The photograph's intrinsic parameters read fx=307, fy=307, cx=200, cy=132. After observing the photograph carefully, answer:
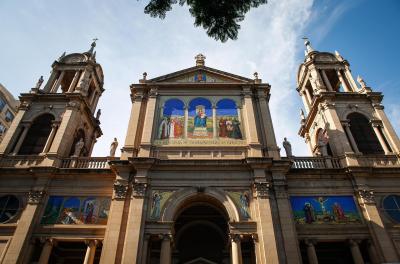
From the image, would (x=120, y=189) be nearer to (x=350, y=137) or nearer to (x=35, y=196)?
(x=35, y=196)

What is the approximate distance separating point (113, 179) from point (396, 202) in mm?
17070

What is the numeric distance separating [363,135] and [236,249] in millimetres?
13989

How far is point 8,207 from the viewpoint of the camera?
59.5ft

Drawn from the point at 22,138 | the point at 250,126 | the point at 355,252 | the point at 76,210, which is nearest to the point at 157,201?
the point at 76,210

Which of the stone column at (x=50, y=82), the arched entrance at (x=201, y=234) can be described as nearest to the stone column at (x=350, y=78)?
the arched entrance at (x=201, y=234)

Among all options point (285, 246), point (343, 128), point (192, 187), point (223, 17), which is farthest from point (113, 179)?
point (343, 128)

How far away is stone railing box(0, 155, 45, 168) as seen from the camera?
2025cm

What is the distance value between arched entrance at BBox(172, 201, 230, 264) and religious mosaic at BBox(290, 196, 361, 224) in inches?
188

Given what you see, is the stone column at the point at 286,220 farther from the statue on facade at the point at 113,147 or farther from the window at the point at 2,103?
the window at the point at 2,103

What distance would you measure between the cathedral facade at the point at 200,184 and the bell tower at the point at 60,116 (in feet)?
0.36

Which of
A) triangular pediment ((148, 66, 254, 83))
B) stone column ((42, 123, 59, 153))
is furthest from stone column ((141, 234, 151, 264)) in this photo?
triangular pediment ((148, 66, 254, 83))

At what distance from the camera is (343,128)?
22469mm

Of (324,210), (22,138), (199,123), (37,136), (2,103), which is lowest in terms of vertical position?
(324,210)

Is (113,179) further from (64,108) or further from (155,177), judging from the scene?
(64,108)
